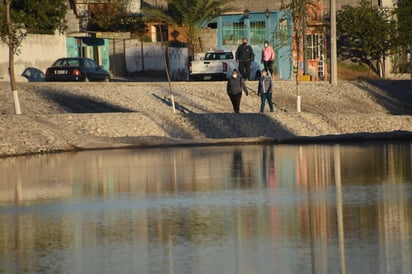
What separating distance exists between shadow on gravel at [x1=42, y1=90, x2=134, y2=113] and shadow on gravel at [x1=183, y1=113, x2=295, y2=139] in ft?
18.2

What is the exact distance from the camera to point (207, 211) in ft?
62.5

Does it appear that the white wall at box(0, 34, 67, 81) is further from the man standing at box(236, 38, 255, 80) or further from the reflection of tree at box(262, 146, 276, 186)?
the reflection of tree at box(262, 146, 276, 186)

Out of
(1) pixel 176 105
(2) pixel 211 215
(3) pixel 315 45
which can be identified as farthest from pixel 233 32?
(2) pixel 211 215

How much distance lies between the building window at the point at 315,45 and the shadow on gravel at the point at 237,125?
1583 inches

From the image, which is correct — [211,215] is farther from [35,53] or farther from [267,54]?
[35,53]

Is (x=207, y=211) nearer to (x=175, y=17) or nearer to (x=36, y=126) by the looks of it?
(x=36, y=126)

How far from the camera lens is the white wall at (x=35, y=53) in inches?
2404

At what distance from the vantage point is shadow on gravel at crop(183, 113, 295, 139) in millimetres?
42312

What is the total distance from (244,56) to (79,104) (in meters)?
9.96

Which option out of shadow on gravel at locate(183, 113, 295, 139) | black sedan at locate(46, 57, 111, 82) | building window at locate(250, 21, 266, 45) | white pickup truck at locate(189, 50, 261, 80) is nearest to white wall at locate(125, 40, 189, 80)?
building window at locate(250, 21, 266, 45)

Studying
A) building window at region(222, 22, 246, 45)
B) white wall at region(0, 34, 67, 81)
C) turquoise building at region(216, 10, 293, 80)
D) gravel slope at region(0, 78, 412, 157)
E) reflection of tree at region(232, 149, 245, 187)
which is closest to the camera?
reflection of tree at region(232, 149, 245, 187)

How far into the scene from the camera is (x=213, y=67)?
208 ft

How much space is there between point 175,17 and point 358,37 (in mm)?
11340

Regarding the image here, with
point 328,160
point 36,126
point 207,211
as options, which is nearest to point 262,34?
point 36,126
